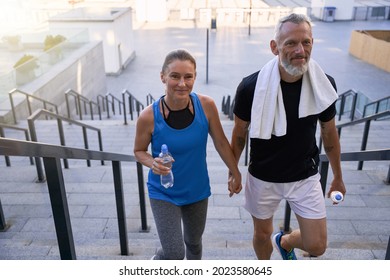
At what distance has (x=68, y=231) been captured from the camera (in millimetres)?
2162

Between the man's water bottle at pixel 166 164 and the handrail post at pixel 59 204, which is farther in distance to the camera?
the man's water bottle at pixel 166 164

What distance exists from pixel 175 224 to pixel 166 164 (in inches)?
16.4

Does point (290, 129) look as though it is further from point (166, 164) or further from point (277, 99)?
point (166, 164)

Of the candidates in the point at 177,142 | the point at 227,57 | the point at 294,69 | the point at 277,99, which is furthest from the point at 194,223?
the point at 227,57

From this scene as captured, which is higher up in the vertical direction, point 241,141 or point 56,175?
point 56,175

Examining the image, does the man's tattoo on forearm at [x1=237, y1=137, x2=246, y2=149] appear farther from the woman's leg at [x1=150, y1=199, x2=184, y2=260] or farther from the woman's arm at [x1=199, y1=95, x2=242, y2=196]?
the woman's leg at [x1=150, y1=199, x2=184, y2=260]

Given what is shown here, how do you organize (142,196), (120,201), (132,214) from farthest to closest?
(132,214)
(142,196)
(120,201)

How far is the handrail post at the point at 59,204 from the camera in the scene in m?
2.03

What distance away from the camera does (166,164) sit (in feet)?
8.04

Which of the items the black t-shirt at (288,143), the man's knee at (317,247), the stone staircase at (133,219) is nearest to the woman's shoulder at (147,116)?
the black t-shirt at (288,143)

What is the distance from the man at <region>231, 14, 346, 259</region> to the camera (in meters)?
2.42

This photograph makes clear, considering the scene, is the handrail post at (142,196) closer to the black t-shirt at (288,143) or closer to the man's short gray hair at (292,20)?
the black t-shirt at (288,143)

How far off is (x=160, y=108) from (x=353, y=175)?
12.6 ft
